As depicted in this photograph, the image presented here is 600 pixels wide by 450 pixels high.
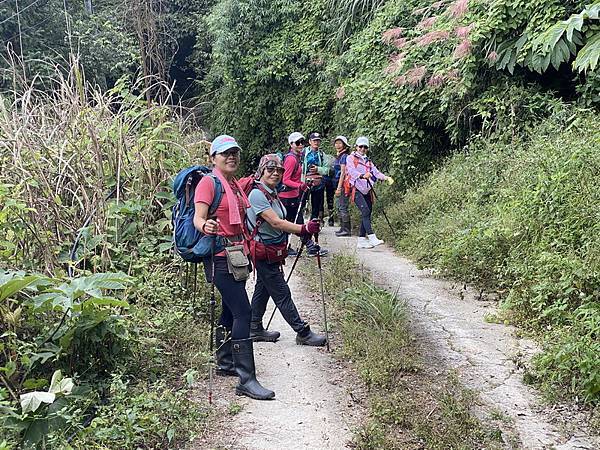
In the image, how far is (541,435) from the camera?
13.6 ft

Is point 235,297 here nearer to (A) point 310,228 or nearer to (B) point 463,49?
(A) point 310,228

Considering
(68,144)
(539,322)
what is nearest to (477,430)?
(539,322)

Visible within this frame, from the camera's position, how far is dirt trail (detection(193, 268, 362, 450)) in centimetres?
421

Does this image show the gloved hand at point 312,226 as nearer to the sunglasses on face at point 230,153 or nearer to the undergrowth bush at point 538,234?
the sunglasses on face at point 230,153

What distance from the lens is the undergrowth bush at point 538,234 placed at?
195 inches

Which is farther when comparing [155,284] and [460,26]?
[460,26]

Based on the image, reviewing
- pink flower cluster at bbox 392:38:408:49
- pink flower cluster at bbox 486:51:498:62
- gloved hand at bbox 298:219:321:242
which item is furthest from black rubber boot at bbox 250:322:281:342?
pink flower cluster at bbox 392:38:408:49

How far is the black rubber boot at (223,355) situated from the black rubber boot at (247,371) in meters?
0.47

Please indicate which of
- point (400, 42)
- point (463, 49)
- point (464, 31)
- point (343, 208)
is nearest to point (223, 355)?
point (343, 208)

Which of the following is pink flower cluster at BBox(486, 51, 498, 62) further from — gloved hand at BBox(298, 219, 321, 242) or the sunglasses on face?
the sunglasses on face

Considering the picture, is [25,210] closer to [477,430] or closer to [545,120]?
[477,430]

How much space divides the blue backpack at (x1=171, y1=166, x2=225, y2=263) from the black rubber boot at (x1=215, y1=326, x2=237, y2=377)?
74 cm

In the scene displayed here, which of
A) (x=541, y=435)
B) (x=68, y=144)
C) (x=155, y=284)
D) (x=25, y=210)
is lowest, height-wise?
(x=541, y=435)

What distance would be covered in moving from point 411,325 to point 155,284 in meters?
2.44
